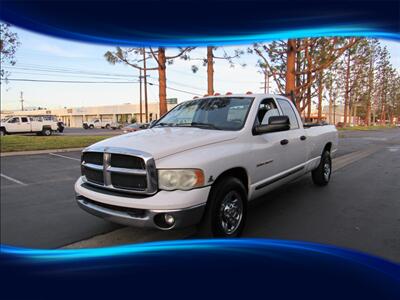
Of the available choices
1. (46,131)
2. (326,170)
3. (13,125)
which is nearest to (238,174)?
(326,170)

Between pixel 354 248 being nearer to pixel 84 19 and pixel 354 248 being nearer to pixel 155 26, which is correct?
pixel 155 26

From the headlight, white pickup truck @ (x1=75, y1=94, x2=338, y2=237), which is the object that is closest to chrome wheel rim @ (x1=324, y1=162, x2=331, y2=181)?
white pickup truck @ (x1=75, y1=94, x2=338, y2=237)

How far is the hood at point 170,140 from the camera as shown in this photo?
3.09m

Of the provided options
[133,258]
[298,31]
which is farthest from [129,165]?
[298,31]

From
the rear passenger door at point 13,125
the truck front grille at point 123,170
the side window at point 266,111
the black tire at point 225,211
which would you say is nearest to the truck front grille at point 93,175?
the truck front grille at point 123,170

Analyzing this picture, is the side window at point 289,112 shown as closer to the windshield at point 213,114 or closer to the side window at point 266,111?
the side window at point 266,111

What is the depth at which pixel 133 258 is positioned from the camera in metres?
2.98

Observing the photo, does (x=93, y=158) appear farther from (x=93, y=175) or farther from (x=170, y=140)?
(x=170, y=140)

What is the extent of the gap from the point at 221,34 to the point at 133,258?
2549mm

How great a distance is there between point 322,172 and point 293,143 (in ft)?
6.57

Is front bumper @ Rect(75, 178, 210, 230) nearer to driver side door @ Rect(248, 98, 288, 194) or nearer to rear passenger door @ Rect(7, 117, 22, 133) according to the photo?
driver side door @ Rect(248, 98, 288, 194)

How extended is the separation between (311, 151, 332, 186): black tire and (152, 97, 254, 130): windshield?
2870mm

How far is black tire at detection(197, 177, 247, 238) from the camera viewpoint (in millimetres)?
3178

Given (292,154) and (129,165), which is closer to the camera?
(129,165)
